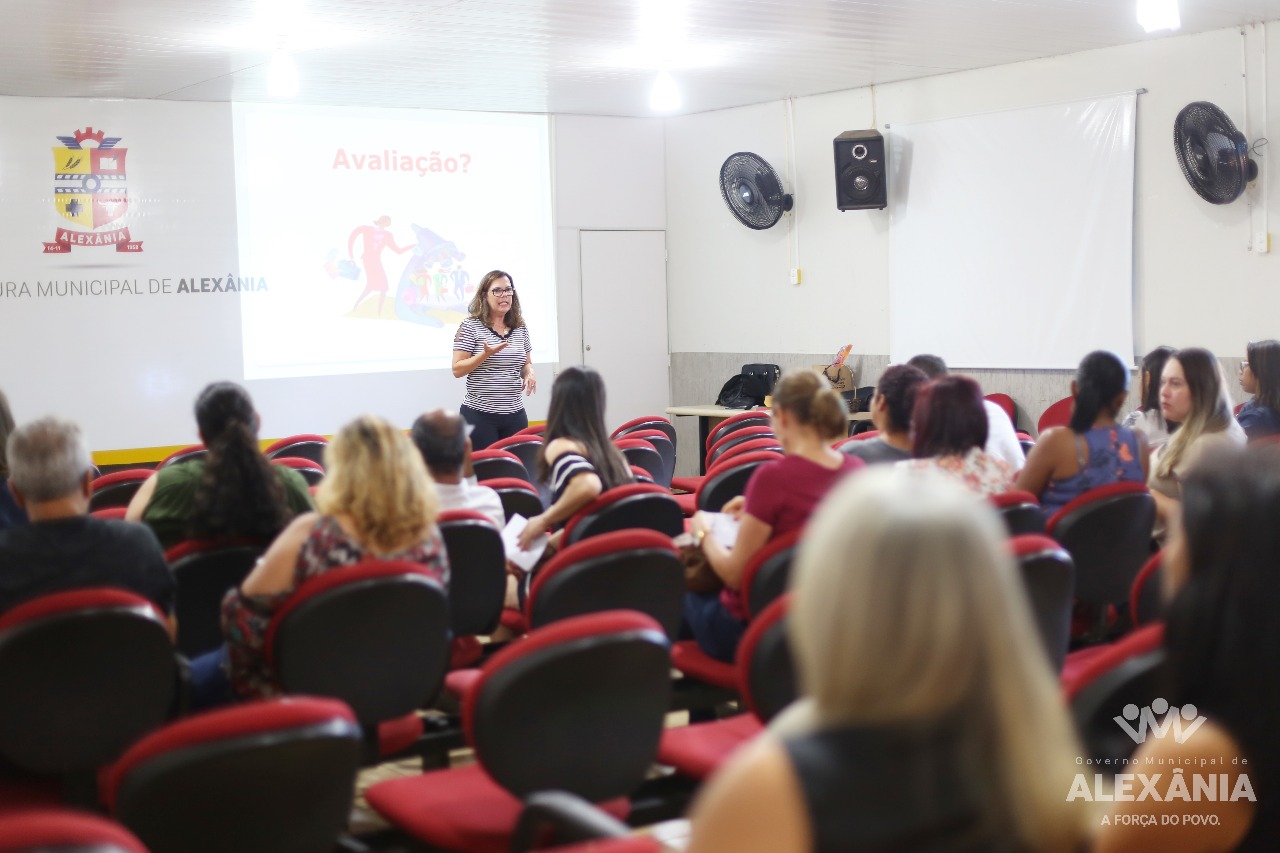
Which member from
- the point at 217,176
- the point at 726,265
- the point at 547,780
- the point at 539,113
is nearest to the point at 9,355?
the point at 217,176

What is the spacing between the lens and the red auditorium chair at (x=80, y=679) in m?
2.63

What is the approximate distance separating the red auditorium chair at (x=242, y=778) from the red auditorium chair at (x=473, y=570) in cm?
173

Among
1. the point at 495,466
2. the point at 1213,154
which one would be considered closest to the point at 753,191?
the point at 1213,154

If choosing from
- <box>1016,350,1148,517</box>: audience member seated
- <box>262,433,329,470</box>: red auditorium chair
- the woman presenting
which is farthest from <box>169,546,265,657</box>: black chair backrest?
the woman presenting

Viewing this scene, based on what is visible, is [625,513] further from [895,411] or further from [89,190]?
[89,190]

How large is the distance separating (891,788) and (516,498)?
12.5ft

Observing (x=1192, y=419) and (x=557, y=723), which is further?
(x=1192, y=419)

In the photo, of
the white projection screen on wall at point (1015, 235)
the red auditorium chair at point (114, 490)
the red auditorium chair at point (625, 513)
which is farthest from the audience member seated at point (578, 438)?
the white projection screen on wall at point (1015, 235)

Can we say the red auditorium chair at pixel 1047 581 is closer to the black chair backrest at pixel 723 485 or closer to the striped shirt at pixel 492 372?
the black chair backrest at pixel 723 485

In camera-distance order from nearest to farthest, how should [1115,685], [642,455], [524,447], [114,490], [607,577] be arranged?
[1115,685]
[607,577]
[114,490]
[642,455]
[524,447]

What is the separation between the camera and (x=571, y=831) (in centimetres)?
178

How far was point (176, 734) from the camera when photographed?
1874mm

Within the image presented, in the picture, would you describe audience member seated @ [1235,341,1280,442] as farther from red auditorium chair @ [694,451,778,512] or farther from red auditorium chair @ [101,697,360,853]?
red auditorium chair @ [101,697,360,853]

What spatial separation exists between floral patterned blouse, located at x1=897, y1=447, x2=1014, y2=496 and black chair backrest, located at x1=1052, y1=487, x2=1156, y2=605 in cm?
30
